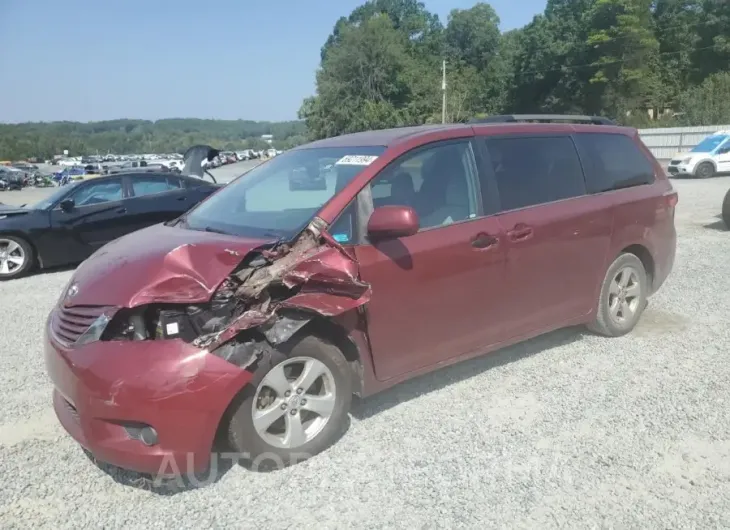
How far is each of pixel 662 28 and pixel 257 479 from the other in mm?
69211

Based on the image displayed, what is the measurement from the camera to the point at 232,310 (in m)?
3.09

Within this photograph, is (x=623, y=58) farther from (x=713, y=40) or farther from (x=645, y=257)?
(x=645, y=257)

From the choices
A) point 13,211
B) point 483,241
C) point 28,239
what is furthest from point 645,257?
point 13,211

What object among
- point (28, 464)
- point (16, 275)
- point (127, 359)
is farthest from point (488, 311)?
point (16, 275)

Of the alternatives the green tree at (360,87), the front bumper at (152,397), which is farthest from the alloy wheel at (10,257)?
the green tree at (360,87)

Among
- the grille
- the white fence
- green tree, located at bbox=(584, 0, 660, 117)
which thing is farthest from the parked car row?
green tree, located at bbox=(584, 0, 660, 117)

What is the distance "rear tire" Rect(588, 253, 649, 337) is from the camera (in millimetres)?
4965

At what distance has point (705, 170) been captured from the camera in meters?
23.1

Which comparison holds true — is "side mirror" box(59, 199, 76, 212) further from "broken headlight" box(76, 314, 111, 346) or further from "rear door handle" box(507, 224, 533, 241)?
"rear door handle" box(507, 224, 533, 241)

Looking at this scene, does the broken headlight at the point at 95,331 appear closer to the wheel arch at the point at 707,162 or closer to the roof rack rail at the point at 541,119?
the roof rack rail at the point at 541,119

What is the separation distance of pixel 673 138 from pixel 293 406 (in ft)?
122

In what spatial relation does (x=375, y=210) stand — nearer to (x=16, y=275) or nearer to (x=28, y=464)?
(x=28, y=464)

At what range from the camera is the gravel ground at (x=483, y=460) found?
2902 mm

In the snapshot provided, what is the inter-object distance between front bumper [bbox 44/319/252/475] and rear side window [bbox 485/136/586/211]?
2279 mm
